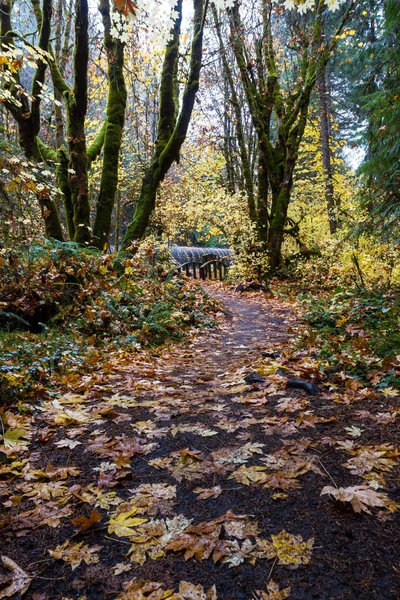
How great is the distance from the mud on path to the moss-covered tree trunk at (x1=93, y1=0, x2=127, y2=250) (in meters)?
5.43

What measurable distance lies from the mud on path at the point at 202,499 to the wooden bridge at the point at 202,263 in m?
14.5

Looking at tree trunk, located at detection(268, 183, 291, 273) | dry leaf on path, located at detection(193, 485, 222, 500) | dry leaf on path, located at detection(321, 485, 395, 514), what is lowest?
dry leaf on path, located at detection(193, 485, 222, 500)

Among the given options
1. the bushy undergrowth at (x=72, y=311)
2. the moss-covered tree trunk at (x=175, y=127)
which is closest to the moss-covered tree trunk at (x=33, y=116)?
the moss-covered tree trunk at (x=175, y=127)

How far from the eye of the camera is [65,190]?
8.62 m

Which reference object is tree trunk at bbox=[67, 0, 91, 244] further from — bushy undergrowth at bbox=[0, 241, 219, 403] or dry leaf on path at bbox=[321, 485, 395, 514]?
dry leaf on path at bbox=[321, 485, 395, 514]

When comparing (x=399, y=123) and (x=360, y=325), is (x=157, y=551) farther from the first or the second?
(x=399, y=123)

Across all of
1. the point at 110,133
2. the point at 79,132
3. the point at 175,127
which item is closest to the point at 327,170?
the point at 175,127

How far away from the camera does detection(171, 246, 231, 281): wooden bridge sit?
61.4 ft

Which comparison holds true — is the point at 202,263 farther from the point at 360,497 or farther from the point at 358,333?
the point at 360,497

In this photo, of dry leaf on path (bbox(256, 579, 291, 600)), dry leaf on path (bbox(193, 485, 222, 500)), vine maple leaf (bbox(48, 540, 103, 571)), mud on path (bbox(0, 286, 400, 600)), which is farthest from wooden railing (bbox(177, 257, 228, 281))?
dry leaf on path (bbox(256, 579, 291, 600))

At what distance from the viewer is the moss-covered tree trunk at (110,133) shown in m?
8.24

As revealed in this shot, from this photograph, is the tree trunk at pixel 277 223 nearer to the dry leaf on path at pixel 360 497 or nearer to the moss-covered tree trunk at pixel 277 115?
the moss-covered tree trunk at pixel 277 115

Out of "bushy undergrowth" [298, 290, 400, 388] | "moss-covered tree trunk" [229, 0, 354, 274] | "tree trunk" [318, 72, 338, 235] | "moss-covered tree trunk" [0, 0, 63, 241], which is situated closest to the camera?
"bushy undergrowth" [298, 290, 400, 388]

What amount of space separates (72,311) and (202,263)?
539 inches
